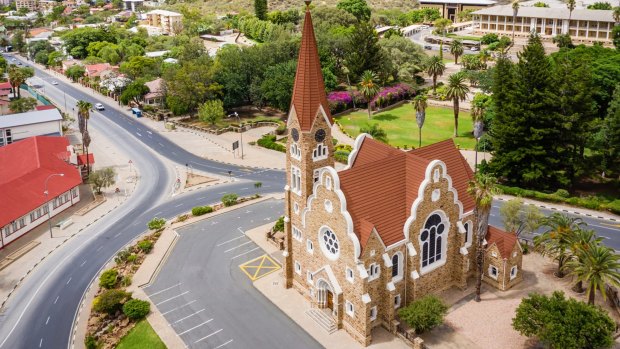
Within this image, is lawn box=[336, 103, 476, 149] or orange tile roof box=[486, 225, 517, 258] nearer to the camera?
orange tile roof box=[486, 225, 517, 258]

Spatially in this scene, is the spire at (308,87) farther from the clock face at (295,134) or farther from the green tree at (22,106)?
the green tree at (22,106)

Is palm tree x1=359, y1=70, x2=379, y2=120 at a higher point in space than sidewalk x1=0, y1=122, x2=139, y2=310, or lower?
higher

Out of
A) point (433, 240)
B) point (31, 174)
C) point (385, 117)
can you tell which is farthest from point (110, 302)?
point (385, 117)

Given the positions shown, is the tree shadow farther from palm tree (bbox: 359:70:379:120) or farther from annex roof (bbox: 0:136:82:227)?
annex roof (bbox: 0:136:82:227)

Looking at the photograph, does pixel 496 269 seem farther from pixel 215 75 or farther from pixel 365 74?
pixel 215 75

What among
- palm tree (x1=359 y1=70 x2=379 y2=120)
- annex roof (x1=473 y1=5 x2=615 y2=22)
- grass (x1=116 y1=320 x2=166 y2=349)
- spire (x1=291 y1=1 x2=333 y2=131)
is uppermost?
annex roof (x1=473 y1=5 x2=615 y2=22)

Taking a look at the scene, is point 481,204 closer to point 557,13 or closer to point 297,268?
point 297,268

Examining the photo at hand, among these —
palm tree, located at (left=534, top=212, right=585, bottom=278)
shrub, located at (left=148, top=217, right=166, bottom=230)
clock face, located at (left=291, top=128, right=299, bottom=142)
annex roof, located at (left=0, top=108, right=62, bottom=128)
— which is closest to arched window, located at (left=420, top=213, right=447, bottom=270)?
palm tree, located at (left=534, top=212, right=585, bottom=278)

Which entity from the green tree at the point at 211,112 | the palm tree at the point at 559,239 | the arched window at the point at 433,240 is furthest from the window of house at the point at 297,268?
the green tree at the point at 211,112
